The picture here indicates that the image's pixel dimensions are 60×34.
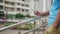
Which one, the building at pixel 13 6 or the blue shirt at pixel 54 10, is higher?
the blue shirt at pixel 54 10

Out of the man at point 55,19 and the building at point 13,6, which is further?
the building at point 13,6

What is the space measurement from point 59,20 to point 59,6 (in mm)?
97

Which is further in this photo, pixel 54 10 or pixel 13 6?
pixel 13 6

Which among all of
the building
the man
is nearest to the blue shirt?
the man

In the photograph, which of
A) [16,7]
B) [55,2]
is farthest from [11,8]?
[55,2]

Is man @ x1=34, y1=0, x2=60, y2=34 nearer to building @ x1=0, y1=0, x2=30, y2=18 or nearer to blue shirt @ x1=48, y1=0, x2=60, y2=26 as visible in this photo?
blue shirt @ x1=48, y1=0, x2=60, y2=26

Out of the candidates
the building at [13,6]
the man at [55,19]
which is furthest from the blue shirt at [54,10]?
the building at [13,6]

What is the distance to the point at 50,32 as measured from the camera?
42.3 inches

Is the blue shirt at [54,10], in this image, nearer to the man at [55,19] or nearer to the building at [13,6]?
the man at [55,19]

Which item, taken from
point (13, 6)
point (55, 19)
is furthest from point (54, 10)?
point (13, 6)

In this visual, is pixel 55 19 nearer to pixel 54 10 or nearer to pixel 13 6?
pixel 54 10

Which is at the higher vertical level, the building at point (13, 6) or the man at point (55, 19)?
the man at point (55, 19)

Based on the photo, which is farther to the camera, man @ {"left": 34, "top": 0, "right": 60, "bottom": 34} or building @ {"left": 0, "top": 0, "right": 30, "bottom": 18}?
building @ {"left": 0, "top": 0, "right": 30, "bottom": 18}

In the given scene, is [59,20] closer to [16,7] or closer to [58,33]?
[58,33]
